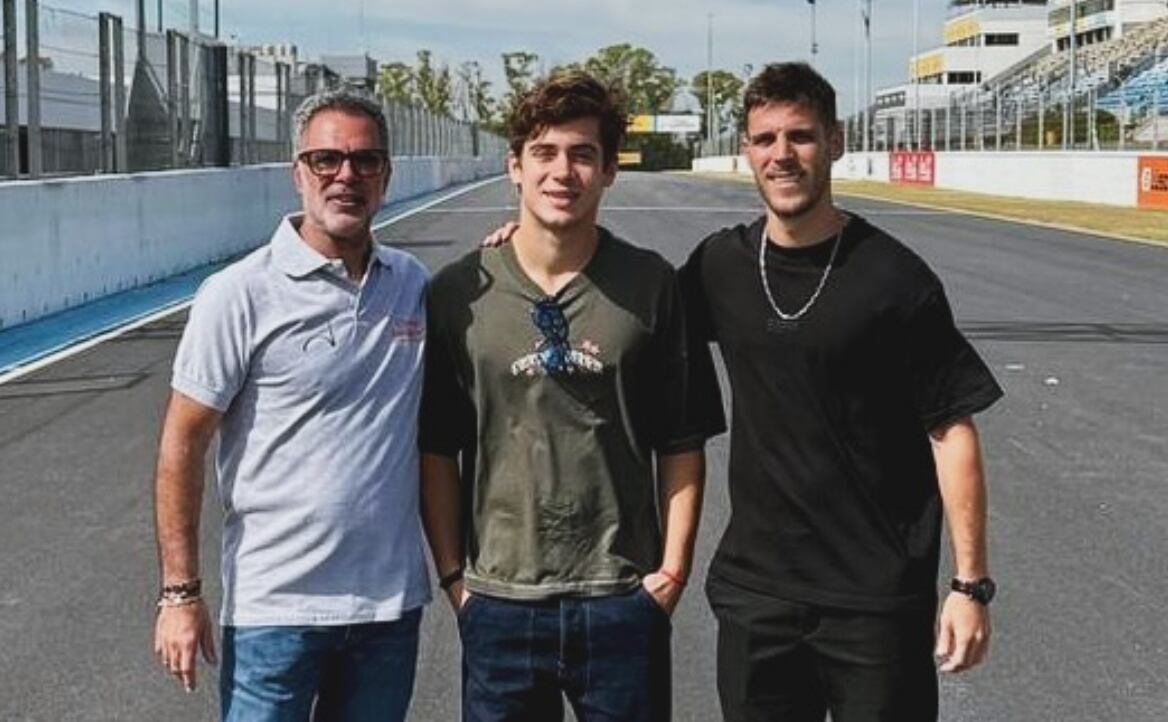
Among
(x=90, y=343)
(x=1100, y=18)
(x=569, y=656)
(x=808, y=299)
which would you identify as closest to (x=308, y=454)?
(x=569, y=656)

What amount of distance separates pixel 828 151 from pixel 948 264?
59.2 feet

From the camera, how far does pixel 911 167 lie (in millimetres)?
64062

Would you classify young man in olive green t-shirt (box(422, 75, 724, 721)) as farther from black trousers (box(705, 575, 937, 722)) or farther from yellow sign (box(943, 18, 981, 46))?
yellow sign (box(943, 18, 981, 46))

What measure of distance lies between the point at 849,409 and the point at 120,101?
15.7 metres

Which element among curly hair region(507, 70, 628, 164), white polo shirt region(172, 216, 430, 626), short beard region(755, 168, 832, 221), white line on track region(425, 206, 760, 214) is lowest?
white polo shirt region(172, 216, 430, 626)

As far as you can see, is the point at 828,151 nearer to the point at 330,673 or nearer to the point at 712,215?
the point at 330,673

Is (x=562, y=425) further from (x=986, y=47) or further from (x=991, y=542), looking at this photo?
(x=986, y=47)

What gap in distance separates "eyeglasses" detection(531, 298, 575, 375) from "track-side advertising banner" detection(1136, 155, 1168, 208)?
114 ft

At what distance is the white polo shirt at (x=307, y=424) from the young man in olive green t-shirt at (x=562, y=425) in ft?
0.40

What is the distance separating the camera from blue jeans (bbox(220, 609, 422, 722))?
3102 mm

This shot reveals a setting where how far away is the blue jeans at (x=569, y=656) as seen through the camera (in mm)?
3162

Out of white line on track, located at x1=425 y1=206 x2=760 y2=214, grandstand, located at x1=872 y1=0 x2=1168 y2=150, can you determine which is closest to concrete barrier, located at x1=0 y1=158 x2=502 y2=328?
white line on track, located at x1=425 y1=206 x2=760 y2=214

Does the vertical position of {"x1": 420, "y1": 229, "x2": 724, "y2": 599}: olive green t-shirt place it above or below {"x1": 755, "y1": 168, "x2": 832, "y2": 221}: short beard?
below

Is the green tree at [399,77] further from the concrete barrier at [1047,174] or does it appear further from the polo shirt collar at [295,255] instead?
the polo shirt collar at [295,255]
